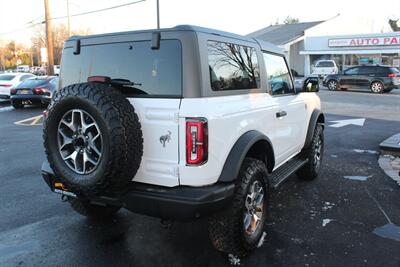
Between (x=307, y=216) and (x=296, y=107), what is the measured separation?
137 cm

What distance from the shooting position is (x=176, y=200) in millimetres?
3090

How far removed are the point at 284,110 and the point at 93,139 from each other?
2364 millimetres

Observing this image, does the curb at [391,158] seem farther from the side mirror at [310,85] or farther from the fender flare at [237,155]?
the fender flare at [237,155]

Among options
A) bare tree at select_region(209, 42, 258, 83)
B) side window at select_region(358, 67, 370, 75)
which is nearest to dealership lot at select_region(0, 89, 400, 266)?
bare tree at select_region(209, 42, 258, 83)

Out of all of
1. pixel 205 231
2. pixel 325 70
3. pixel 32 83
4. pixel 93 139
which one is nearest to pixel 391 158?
pixel 205 231

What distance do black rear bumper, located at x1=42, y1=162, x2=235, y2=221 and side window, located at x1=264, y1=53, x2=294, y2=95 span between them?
1.72 m

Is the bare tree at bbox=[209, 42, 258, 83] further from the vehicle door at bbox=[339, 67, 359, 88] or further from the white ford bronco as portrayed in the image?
the vehicle door at bbox=[339, 67, 359, 88]

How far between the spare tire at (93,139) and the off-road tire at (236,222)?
2.86 feet

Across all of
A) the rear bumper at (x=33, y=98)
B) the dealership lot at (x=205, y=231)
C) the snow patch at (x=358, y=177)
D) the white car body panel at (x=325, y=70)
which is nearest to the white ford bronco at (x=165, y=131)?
the dealership lot at (x=205, y=231)

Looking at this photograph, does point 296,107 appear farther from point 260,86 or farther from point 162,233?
point 162,233

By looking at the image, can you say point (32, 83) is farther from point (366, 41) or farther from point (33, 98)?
point (366, 41)

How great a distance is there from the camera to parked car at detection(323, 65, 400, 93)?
2370 cm

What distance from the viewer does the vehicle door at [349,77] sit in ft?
82.5

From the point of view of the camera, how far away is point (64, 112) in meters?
3.25
